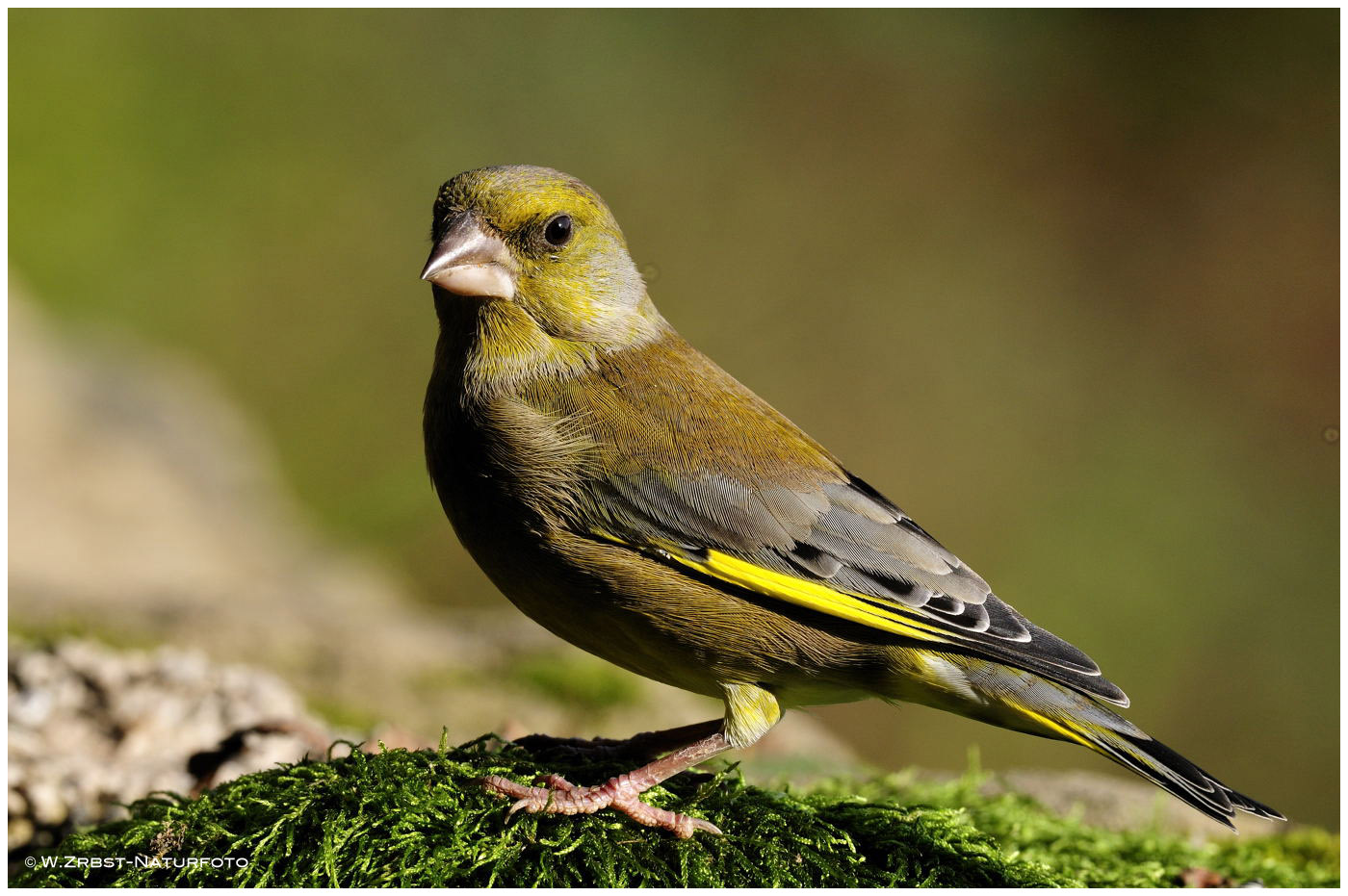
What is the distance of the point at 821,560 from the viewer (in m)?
3.35

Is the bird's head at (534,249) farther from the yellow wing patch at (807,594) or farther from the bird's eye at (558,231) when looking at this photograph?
the yellow wing patch at (807,594)

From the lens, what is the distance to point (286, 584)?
8508mm

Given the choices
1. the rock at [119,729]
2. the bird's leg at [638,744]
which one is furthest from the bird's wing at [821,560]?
the rock at [119,729]

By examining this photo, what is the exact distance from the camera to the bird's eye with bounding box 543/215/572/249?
12.1 ft

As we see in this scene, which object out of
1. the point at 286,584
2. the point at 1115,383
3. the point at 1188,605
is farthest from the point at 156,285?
the point at 1188,605

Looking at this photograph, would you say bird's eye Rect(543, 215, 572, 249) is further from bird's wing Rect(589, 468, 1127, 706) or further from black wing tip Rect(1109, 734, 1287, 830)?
black wing tip Rect(1109, 734, 1287, 830)

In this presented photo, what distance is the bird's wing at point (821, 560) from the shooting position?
3221 mm

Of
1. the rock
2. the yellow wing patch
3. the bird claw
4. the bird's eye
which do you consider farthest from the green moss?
the bird's eye

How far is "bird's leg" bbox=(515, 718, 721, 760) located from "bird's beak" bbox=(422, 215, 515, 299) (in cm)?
139

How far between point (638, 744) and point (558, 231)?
5.33 ft

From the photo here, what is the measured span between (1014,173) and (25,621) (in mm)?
9850

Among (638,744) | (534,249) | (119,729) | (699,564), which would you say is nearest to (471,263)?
(534,249)

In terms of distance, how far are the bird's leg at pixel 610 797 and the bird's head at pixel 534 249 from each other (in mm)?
1367

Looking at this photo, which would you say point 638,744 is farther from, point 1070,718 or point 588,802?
point 1070,718
